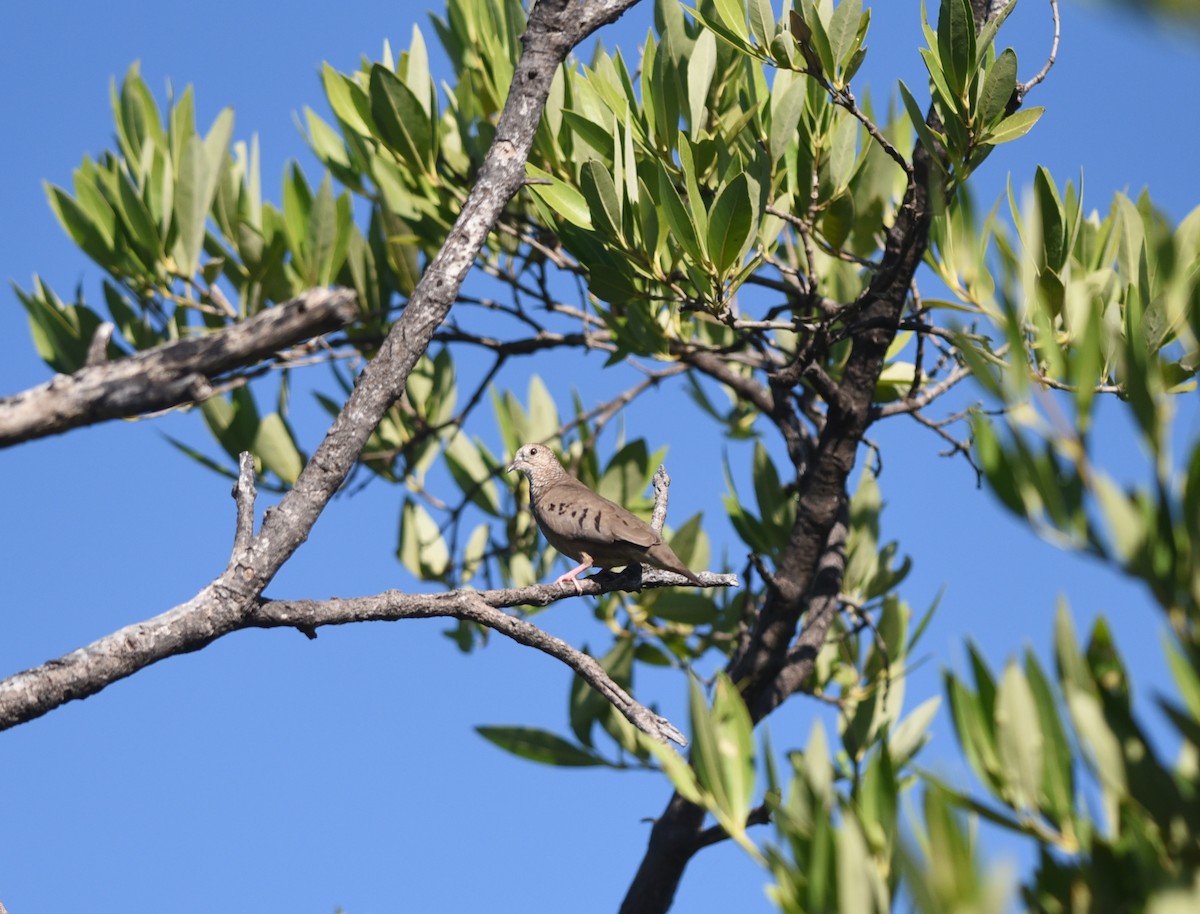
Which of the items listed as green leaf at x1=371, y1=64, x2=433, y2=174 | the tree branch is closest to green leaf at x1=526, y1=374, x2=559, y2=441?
green leaf at x1=371, y1=64, x2=433, y2=174

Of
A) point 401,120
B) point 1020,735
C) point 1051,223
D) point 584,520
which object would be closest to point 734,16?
point 1051,223

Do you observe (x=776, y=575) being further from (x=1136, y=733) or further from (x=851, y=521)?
(x=1136, y=733)

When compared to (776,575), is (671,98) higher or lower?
higher

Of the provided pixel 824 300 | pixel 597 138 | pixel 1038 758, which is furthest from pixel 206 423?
pixel 1038 758

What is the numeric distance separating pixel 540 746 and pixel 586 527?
3.92ft

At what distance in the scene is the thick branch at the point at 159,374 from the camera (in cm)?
244

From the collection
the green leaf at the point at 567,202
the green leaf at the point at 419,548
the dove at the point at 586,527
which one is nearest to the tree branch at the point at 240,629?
the dove at the point at 586,527

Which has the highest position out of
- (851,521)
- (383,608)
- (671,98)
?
(671,98)

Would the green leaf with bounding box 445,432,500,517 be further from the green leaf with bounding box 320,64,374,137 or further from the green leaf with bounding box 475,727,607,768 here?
the green leaf with bounding box 320,64,374,137

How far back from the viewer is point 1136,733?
175 centimetres

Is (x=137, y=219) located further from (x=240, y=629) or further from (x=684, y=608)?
(x=684, y=608)

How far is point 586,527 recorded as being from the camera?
522cm

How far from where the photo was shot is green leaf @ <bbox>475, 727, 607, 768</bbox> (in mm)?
5727

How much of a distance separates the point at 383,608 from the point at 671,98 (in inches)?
90.2
